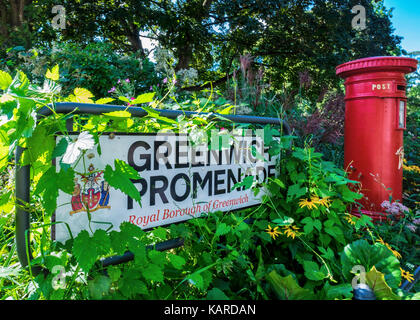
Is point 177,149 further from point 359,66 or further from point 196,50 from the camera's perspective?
point 196,50

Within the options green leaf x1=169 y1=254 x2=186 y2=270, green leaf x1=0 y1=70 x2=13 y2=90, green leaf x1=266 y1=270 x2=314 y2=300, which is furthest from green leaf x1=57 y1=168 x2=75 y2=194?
green leaf x1=266 y1=270 x2=314 y2=300

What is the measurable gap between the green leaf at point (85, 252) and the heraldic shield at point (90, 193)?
0.50 feet

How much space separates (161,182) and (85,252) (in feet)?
1.74

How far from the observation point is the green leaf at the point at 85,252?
944 mm

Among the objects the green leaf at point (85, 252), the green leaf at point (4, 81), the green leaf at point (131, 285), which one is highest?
the green leaf at point (4, 81)

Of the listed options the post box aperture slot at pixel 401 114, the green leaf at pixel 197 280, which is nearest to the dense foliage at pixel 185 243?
the green leaf at pixel 197 280

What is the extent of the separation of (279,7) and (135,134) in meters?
10.3

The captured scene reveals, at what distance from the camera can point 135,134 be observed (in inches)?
52.7

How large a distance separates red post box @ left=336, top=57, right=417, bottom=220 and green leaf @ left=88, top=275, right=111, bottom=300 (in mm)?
2443

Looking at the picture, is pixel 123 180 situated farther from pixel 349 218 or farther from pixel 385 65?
pixel 385 65

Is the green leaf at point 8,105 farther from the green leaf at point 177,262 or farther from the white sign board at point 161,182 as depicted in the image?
the green leaf at point 177,262

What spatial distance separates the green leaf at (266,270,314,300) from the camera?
51.6 inches

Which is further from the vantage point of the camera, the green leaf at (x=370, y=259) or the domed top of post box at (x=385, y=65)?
the domed top of post box at (x=385, y=65)

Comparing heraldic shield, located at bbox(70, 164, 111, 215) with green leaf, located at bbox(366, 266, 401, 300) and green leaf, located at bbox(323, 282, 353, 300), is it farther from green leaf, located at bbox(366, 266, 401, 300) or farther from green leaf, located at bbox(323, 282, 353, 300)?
green leaf, located at bbox(366, 266, 401, 300)
